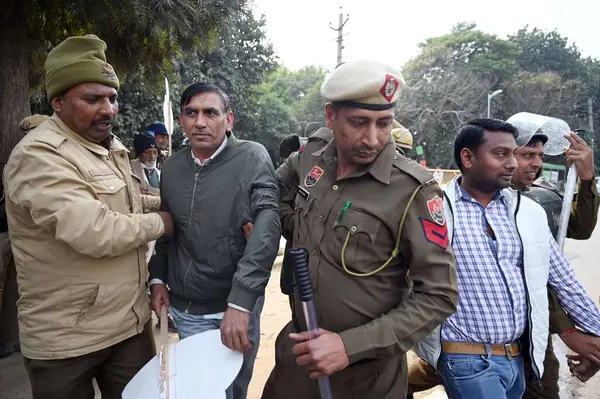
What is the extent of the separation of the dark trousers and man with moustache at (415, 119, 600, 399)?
145 cm

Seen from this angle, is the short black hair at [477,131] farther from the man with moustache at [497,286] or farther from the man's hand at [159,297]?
the man's hand at [159,297]

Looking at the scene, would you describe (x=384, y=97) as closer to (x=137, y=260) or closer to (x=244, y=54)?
(x=137, y=260)

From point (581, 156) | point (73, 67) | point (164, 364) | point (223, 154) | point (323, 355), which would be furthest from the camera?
point (581, 156)

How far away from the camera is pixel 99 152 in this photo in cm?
200

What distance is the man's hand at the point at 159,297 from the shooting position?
7.09 feet

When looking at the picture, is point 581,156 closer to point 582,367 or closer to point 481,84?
point 582,367

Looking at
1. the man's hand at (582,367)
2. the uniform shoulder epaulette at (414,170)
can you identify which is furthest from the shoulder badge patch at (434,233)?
the man's hand at (582,367)

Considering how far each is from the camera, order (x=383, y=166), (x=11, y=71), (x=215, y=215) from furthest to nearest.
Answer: (x=11, y=71)
(x=215, y=215)
(x=383, y=166)

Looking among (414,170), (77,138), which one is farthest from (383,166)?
(77,138)

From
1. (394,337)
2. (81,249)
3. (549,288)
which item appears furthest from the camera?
(549,288)

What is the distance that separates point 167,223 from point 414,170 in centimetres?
122

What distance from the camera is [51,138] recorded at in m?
1.82

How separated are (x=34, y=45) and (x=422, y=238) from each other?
4.81 metres

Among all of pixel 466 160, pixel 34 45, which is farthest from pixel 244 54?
pixel 466 160
